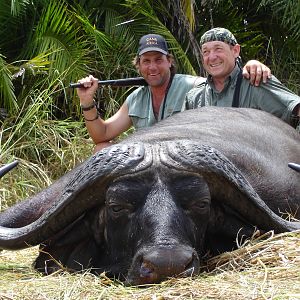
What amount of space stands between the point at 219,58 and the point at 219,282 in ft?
12.2

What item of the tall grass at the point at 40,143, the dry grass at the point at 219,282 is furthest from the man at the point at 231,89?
the tall grass at the point at 40,143

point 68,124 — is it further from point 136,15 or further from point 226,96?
point 226,96

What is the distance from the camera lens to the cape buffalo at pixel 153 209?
3824mm

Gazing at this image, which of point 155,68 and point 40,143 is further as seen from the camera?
point 40,143

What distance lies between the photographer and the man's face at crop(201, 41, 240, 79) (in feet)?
23.0

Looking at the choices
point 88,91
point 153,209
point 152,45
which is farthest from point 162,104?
point 153,209

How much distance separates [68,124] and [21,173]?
141 cm

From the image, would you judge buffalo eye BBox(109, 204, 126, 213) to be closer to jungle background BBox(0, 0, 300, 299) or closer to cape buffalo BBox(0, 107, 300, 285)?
cape buffalo BBox(0, 107, 300, 285)

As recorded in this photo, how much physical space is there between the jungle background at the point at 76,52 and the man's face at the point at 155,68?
1.83 meters

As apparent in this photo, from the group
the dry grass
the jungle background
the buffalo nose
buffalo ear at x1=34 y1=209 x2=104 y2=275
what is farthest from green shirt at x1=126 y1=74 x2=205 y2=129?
the buffalo nose

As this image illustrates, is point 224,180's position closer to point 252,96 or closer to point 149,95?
point 252,96

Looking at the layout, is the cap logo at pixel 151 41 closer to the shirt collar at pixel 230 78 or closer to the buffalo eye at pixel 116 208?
the shirt collar at pixel 230 78

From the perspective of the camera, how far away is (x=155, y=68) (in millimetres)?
7688

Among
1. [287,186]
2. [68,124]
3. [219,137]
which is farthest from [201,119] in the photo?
[68,124]
